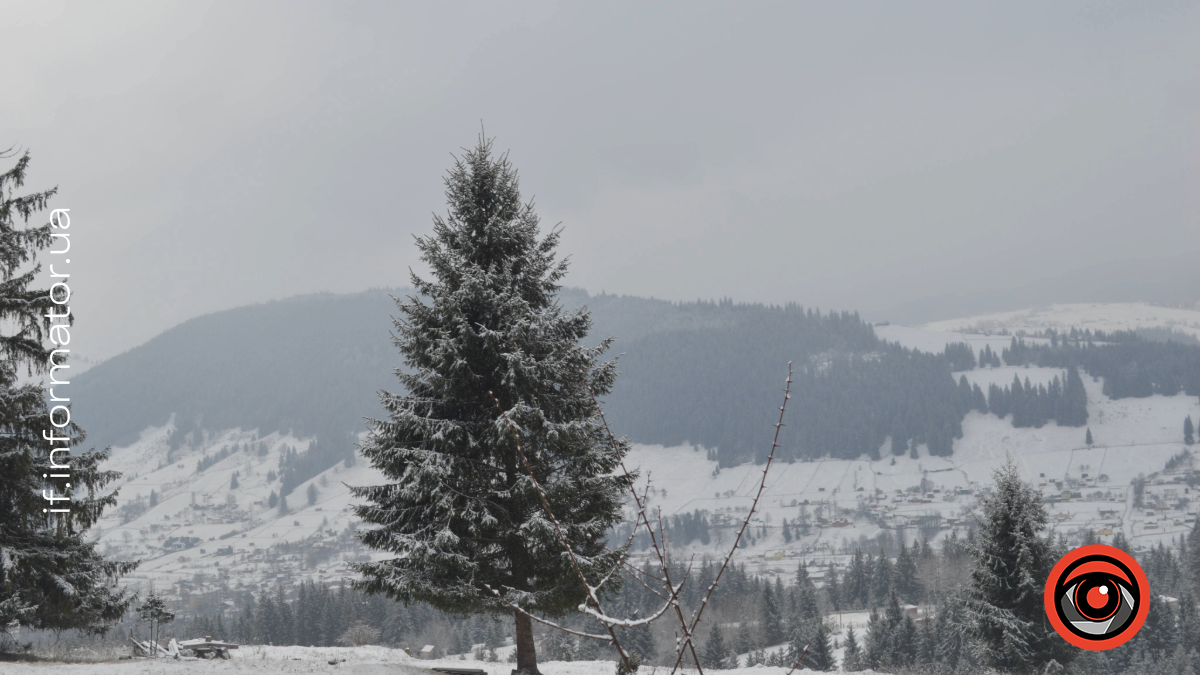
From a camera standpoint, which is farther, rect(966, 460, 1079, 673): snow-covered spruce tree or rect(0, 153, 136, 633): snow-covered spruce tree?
rect(966, 460, 1079, 673): snow-covered spruce tree

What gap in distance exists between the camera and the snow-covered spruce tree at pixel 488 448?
40.8ft

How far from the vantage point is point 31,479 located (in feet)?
43.3

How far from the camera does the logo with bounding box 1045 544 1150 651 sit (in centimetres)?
250

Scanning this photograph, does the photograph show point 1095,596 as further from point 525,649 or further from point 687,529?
point 687,529

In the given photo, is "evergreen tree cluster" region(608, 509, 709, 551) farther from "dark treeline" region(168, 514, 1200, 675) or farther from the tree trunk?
the tree trunk

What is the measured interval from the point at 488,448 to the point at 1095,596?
36.6 ft

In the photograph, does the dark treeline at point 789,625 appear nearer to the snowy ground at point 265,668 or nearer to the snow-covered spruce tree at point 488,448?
the snowy ground at point 265,668

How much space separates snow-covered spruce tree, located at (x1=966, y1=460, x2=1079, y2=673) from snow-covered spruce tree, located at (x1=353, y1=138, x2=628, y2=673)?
35.3 ft

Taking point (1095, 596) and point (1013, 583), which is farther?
point (1013, 583)

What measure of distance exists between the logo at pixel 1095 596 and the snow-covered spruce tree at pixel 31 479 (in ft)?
48.9

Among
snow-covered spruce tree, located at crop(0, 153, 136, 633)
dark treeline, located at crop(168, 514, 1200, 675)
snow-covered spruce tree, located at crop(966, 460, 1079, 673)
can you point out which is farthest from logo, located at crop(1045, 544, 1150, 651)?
dark treeline, located at crop(168, 514, 1200, 675)

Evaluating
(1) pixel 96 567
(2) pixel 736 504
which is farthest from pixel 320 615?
(2) pixel 736 504

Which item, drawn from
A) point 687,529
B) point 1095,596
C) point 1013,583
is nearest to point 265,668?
point 1095,596

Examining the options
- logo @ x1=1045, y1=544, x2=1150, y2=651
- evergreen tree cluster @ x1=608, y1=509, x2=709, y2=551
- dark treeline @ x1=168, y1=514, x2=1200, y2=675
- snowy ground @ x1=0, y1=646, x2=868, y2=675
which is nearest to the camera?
logo @ x1=1045, y1=544, x2=1150, y2=651
